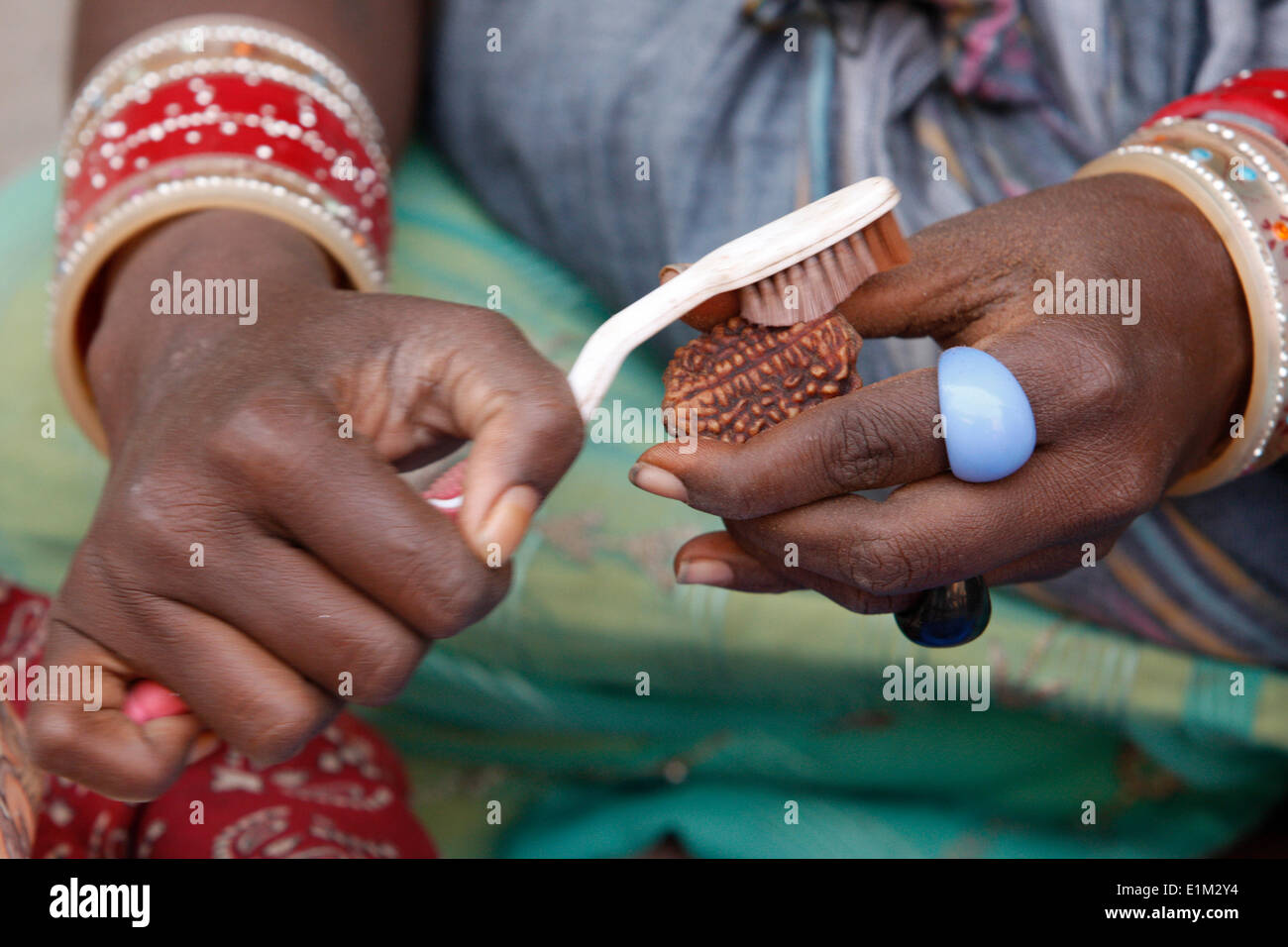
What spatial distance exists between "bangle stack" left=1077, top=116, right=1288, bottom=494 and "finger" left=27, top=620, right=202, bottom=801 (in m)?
0.77

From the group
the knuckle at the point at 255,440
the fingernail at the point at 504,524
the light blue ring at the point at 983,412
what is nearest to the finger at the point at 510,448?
the fingernail at the point at 504,524

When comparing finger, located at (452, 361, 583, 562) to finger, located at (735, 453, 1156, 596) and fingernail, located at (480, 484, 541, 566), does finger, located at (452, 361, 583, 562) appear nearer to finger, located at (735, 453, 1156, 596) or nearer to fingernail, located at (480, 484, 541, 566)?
fingernail, located at (480, 484, 541, 566)

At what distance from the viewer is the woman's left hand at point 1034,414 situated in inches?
26.1

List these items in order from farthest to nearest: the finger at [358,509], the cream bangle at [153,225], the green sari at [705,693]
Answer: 1. the green sari at [705,693]
2. the cream bangle at [153,225]
3. the finger at [358,509]

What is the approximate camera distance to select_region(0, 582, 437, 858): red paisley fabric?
33.3 inches

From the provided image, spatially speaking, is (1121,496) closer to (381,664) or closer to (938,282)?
(938,282)

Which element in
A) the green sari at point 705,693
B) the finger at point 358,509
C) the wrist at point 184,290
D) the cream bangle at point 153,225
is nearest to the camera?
the finger at point 358,509

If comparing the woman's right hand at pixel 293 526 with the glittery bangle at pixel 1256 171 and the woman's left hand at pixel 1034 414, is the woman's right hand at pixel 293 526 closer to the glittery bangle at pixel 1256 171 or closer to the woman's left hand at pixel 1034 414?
the woman's left hand at pixel 1034 414

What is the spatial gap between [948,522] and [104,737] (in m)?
0.54

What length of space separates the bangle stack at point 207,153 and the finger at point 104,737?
29cm

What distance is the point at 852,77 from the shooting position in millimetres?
955

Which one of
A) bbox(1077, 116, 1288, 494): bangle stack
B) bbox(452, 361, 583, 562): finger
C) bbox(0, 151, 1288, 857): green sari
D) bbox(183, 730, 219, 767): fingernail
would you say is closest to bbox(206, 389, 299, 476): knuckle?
bbox(452, 361, 583, 562): finger

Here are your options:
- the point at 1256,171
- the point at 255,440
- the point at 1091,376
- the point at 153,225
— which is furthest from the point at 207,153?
the point at 1256,171
